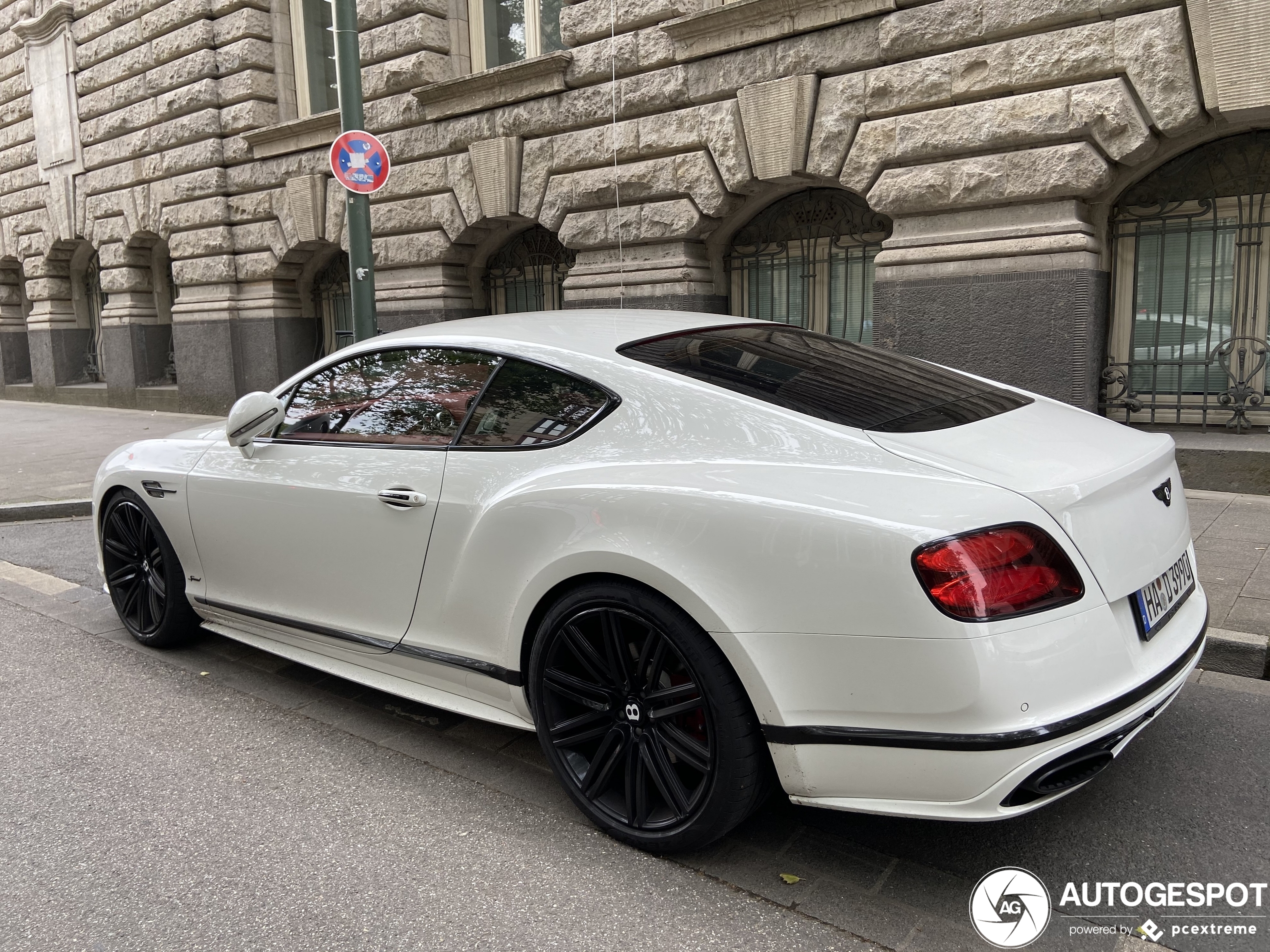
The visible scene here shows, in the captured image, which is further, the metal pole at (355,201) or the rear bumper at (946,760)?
the metal pole at (355,201)

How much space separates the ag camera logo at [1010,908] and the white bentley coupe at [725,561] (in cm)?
33

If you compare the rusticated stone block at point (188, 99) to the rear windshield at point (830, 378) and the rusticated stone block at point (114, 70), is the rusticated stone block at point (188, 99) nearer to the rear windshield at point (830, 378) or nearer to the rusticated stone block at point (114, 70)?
the rusticated stone block at point (114, 70)

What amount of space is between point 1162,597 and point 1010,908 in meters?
0.90

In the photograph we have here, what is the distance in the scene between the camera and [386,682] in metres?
3.46

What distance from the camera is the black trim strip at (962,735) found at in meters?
2.18

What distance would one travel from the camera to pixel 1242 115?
21.9 ft

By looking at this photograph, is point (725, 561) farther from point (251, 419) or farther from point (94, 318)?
point (94, 318)

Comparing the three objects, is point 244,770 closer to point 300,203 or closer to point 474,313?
point 474,313

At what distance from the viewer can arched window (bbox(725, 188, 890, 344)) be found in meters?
9.03

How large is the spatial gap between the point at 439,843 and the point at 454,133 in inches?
384

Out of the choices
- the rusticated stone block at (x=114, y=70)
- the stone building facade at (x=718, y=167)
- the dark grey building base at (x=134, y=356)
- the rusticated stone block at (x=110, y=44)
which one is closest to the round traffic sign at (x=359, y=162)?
the stone building facade at (x=718, y=167)

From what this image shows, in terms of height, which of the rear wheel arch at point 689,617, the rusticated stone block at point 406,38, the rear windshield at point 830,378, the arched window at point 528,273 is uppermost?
the rusticated stone block at point 406,38

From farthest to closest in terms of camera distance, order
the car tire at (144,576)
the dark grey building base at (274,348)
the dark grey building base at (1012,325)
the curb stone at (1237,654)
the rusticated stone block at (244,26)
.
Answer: the dark grey building base at (274,348) < the rusticated stone block at (244,26) < the dark grey building base at (1012,325) < the car tire at (144,576) < the curb stone at (1237,654)

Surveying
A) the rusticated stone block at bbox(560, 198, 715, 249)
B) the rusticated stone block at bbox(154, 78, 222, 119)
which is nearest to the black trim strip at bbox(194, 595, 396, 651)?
the rusticated stone block at bbox(560, 198, 715, 249)
